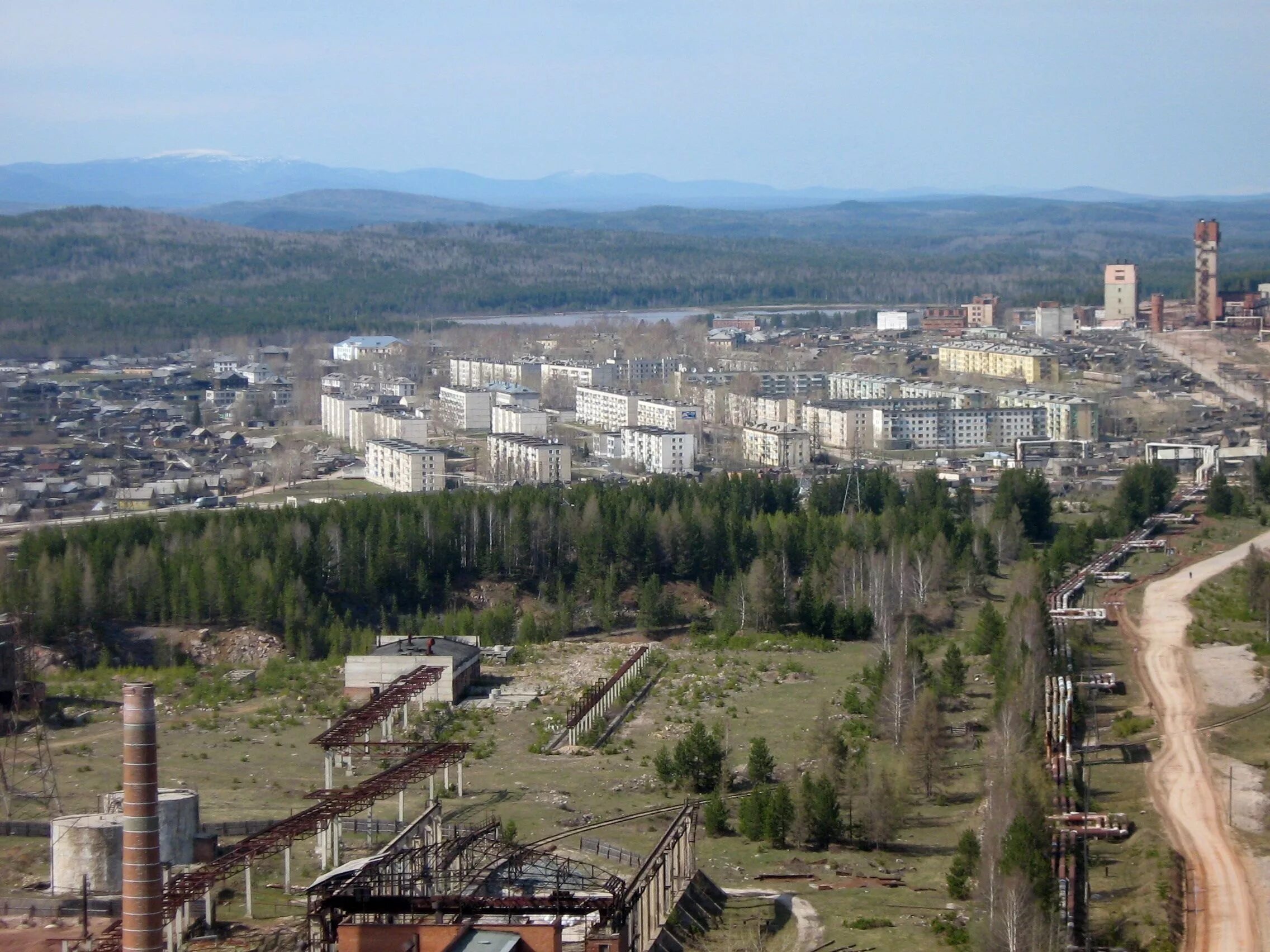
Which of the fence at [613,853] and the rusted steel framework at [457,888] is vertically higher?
the rusted steel framework at [457,888]

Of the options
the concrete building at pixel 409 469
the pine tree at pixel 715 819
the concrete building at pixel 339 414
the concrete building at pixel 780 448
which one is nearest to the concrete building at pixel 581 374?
the concrete building at pixel 339 414

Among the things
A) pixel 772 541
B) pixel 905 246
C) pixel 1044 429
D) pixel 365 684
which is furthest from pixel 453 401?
pixel 905 246

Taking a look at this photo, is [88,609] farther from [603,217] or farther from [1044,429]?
[603,217]

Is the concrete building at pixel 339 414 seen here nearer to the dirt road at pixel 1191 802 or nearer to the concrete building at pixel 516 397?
the concrete building at pixel 516 397

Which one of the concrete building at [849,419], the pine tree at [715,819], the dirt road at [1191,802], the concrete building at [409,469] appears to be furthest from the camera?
the concrete building at [849,419]

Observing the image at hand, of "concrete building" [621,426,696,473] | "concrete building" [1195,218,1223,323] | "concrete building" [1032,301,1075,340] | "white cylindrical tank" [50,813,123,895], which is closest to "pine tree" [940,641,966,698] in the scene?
"white cylindrical tank" [50,813,123,895]

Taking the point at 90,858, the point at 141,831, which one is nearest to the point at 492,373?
the point at 90,858
